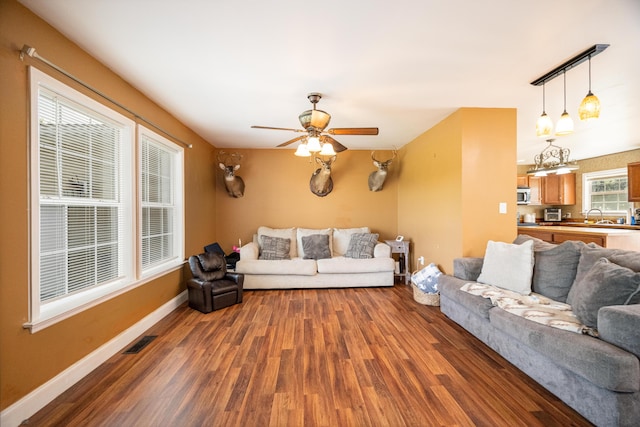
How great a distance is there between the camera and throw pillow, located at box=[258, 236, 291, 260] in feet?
15.0

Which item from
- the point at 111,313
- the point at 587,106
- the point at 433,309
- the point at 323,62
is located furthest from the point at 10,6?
the point at 433,309

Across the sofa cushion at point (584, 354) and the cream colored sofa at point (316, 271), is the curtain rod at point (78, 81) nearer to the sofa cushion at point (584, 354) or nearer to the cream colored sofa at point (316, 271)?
the cream colored sofa at point (316, 271)

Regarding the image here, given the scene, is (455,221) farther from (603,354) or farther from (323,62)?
(323,62)

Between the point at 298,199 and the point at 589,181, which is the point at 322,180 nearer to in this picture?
the point at 298,199

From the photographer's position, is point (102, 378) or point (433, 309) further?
point (433, 309)

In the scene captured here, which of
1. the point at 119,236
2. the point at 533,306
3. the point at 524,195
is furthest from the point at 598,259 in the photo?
the point at 524,195

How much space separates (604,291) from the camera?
5.95ft

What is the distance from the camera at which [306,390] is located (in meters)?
1.88

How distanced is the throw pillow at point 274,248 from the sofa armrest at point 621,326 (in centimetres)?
384

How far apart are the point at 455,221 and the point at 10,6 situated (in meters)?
4.42

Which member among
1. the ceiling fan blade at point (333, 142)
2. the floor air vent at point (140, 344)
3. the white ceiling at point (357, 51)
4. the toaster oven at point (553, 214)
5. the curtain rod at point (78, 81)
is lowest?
the floor air vent at point (140, 344)

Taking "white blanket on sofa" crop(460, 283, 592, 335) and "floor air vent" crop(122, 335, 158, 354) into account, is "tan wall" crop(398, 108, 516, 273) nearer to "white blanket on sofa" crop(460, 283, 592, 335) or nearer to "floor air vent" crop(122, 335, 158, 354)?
"white blanket on sofa" crop(460, 283, 592, 335)

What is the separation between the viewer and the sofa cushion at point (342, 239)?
5105mm

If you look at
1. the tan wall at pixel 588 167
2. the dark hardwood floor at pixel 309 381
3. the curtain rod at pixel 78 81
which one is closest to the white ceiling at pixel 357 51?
the curtain rod at pixel 78 81
